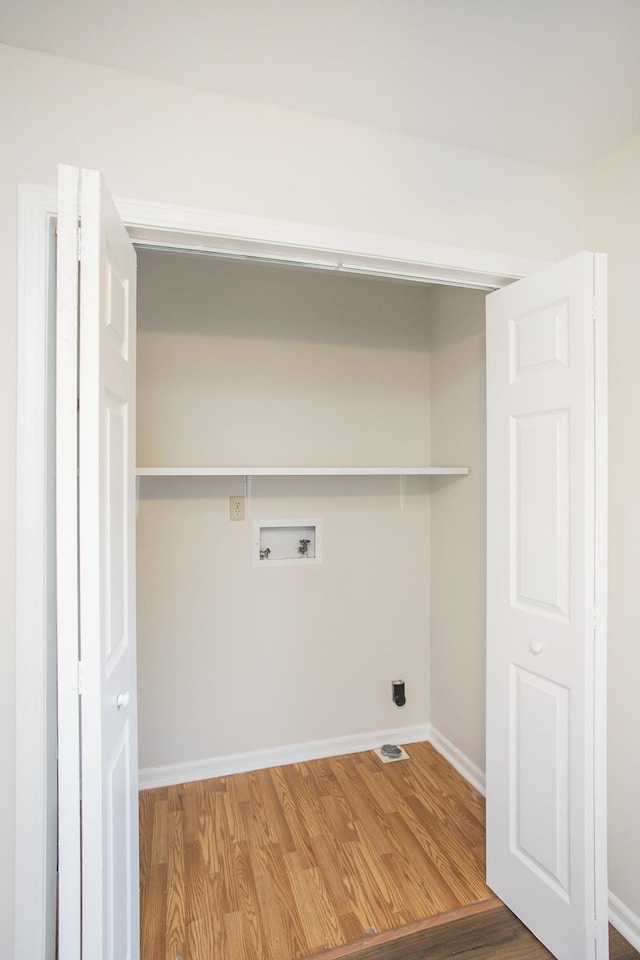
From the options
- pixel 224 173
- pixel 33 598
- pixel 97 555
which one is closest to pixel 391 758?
pixel 33 598

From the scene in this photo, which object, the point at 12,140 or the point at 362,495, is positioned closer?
the point at 12,140

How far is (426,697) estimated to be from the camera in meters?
2.87

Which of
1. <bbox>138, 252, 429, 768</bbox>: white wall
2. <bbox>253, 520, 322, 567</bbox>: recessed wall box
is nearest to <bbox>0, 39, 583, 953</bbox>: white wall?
<bbox>138, 252, 429, 768</bbox>: white wall

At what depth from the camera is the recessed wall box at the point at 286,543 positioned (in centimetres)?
256

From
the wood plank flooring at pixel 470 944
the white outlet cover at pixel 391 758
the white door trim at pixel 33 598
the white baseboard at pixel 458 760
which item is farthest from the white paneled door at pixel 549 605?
the white door trim at pixel 33 598

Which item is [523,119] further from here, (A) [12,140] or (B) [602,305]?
(A) [12,140]

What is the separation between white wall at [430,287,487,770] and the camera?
7.95ft

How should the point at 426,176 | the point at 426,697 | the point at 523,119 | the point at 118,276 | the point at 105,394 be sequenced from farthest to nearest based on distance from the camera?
the point at 426,697 → the point at 426,176 → the point at 523,119 → the point at 118,276 → the point at 105,394

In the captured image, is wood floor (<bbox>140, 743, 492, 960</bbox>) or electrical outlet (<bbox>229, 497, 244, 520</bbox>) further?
electrical outlet (<bbox>229, 497, 244, 520</bbox>)

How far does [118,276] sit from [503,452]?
1284 mm

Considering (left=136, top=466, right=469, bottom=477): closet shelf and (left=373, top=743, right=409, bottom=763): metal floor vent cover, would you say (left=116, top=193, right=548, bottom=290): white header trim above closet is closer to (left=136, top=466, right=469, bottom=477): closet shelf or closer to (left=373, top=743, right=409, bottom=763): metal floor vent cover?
(left=136, top=466, right=469, bottom=477): closet shelf

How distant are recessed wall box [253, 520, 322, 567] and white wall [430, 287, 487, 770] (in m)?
0.68

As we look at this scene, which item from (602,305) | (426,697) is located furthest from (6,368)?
(426,697)

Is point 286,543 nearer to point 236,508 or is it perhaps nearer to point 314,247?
point 236,508
